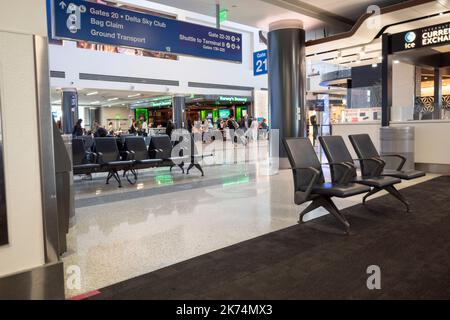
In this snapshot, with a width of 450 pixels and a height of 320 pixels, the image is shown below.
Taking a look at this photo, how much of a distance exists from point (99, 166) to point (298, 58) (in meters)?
5.04

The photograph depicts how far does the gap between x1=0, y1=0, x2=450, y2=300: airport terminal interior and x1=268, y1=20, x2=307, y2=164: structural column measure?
4cm

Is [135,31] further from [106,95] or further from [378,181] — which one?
[106,95]

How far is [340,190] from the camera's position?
3.59 metres

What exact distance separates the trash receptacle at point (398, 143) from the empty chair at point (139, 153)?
4.48 metres

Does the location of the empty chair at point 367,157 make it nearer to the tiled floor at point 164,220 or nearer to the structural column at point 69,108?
the tiled floor at point 164,220

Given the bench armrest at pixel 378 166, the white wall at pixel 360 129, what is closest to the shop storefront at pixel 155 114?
the white wall at pixel 360 129

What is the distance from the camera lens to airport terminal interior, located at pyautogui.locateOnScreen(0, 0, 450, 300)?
2305mm

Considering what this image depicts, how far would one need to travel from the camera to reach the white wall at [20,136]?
221 centimetres

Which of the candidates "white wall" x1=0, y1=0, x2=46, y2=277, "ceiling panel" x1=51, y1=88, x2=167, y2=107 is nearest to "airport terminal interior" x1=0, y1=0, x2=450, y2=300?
"white wall" x1=0, y1=0, x2=46, y2=277

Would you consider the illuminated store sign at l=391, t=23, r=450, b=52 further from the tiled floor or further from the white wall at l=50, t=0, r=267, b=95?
→ the white wall at l=50, t=0, r=267, b=95

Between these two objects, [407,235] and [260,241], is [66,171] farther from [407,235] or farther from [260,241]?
[407,235]

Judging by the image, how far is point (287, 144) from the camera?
4.09 metres

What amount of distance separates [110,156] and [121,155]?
1.24 ft
